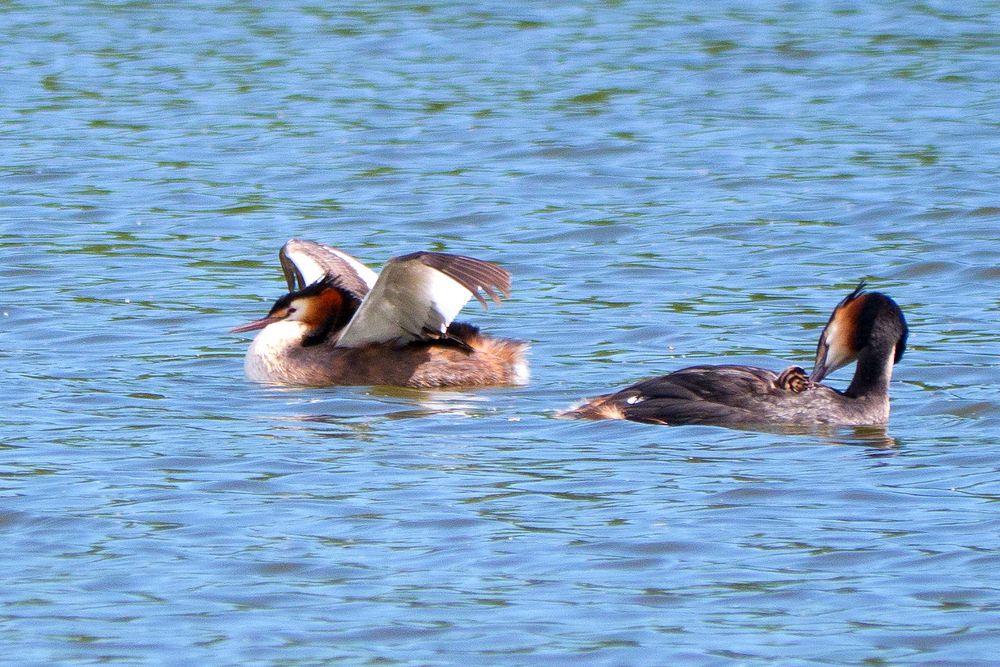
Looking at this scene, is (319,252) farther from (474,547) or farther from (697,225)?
(474,547)

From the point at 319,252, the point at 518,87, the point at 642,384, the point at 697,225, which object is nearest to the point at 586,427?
the point at 642,384

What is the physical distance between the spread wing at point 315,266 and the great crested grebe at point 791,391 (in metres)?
2.57

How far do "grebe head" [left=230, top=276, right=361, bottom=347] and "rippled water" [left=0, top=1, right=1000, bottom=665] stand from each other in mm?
419

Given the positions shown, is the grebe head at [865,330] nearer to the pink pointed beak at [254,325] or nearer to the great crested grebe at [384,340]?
the great crested grebe at [384,340]

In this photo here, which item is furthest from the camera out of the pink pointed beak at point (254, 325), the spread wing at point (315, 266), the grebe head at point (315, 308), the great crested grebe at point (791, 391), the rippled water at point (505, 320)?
the spread wing at point (315, 266)

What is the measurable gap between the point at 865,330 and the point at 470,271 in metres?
1.83

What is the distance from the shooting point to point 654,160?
15961 mm

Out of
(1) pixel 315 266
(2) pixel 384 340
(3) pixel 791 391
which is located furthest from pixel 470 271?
(1) pixel 315 266

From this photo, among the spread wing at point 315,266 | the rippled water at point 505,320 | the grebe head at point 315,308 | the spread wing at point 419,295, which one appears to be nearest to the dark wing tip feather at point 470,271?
the spread wing at point 419,295

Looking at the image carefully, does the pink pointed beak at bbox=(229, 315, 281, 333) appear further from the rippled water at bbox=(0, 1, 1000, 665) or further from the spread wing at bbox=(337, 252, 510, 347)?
the spread wing at bbox=(337, 252, 510, 347)

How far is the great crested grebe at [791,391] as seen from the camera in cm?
909

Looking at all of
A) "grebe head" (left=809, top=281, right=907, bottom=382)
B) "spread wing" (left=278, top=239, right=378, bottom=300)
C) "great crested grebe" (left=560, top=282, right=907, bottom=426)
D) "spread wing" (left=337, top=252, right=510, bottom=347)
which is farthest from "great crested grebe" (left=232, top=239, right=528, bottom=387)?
"grebe head" (left=809, top=281, right=907, bottom=382)

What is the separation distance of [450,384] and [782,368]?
1.63 m

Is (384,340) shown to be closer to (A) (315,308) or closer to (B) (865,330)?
(A) (315,308)
